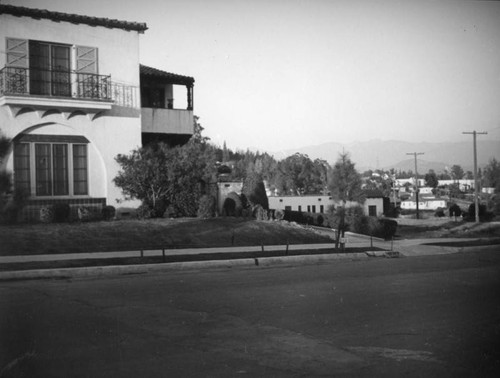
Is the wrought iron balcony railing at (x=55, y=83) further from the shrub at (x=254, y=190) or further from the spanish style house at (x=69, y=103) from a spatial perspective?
the shrub at (x=254, y=190)

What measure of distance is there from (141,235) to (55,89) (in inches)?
296

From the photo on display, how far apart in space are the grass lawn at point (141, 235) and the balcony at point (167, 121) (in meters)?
5.07

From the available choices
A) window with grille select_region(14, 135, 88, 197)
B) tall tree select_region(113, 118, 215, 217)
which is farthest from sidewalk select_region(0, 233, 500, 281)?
window with grille select_region(14, 135, 88, 197)

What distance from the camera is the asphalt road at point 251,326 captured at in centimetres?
636

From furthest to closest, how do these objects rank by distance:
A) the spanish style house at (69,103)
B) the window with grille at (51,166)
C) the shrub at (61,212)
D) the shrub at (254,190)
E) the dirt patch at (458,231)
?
the shrub at (254,190)
the dirt patch at (458,231)
the window with grille at (51,166)
the spanish style house at (69,103)
the shrub at (61,212)

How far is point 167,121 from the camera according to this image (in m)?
26.2

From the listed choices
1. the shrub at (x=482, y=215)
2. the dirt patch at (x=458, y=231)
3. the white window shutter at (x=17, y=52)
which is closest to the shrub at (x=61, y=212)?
the white window shutter at (x=17, y=52)

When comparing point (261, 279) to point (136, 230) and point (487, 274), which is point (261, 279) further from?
point (136, 230)

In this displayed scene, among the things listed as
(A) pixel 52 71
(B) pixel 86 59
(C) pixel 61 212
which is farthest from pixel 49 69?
(C) pixel 61 212

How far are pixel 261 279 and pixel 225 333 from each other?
17.4 feet

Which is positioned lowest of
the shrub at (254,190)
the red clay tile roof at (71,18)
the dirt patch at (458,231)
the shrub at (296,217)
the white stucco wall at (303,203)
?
the dirt patch at (458,231)

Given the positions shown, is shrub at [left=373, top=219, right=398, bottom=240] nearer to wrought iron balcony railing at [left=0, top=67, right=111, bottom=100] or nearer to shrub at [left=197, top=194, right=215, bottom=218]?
shrub at [left=197, top=194, right=215, bottom=218]

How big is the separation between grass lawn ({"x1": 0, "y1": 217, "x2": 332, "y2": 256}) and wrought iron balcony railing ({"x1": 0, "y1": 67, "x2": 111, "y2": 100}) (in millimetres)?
5512

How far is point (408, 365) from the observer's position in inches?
255
